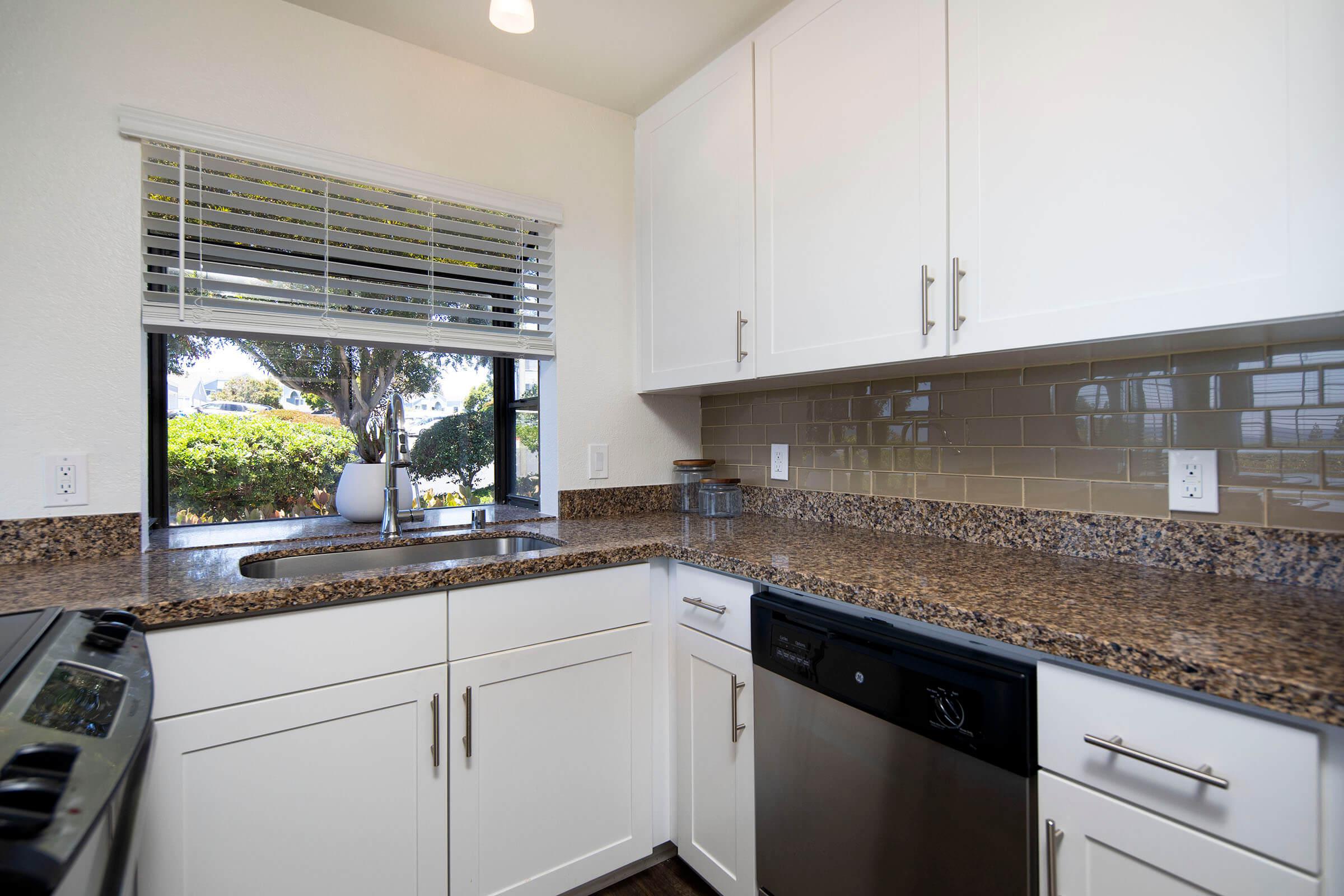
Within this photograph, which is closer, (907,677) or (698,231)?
(907,677)

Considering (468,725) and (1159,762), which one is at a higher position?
(1159,762)

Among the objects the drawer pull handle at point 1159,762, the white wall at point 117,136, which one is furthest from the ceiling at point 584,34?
the drawer pull handle at point 1159,762

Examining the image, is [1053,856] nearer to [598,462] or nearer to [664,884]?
[664,884]

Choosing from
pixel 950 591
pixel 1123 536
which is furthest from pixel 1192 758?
pixel 1123 536

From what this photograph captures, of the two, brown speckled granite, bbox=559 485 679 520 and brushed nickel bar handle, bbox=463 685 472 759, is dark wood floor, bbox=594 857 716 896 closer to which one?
brushed nickel bar handle, bbox=463 685 472 759


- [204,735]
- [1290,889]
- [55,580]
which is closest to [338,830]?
[204,735]

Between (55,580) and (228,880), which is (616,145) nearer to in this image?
(55,580)

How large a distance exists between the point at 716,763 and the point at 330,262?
1.72 metres

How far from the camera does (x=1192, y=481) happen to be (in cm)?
119

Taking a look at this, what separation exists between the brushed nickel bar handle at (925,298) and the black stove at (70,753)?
1374 mm

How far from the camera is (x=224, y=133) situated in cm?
155

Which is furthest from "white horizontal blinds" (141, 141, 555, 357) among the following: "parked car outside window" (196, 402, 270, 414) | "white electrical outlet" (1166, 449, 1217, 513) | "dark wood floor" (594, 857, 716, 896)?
"white electrical outlet" (1166, 449, 1217, 513)

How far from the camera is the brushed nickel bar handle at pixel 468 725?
1.33 metres

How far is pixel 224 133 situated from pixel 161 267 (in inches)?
15.0
